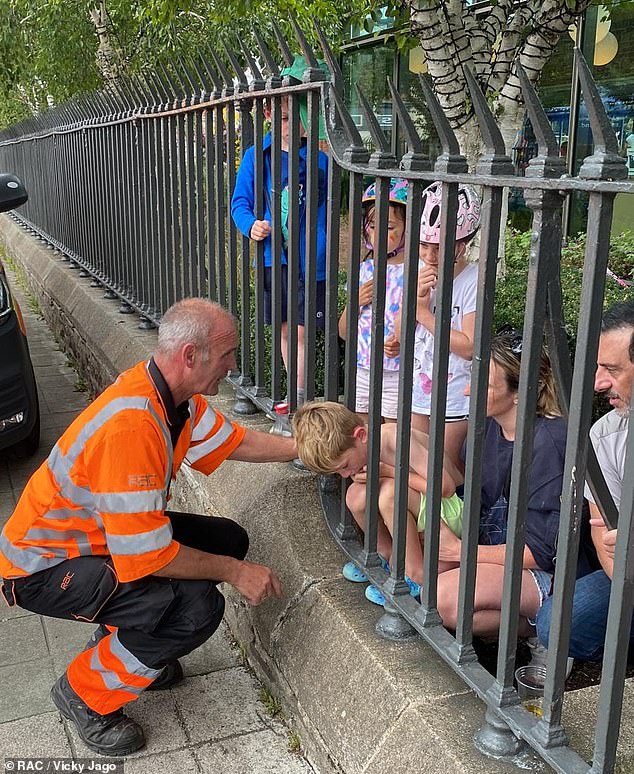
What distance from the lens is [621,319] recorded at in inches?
95.8

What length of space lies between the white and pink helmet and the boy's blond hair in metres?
0.73

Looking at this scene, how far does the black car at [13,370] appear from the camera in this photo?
4633mm

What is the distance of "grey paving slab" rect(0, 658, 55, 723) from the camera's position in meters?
2.84

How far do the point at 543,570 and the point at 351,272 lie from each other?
112 cm

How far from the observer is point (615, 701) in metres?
1.73

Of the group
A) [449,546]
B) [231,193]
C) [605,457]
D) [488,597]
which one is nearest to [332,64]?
[231,193]

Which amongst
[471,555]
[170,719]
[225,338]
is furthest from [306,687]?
[225,338]

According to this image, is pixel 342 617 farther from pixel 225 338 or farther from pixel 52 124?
pixel 52 124

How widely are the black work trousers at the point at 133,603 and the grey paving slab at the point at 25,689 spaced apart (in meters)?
0.37

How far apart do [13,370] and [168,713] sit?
8.08 feet

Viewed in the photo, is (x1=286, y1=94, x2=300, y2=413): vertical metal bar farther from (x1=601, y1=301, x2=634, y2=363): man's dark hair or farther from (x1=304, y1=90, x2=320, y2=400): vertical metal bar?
(x1=601, y1=301, x2=634, y2=363): man's dark hair

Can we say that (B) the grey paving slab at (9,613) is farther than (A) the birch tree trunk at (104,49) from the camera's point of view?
Result: No

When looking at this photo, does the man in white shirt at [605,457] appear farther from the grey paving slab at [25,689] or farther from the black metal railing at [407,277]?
the grey paving slab at [25,689]

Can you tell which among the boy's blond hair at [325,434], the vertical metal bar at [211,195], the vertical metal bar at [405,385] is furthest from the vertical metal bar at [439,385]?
the vertical metal bar at [211,195]
